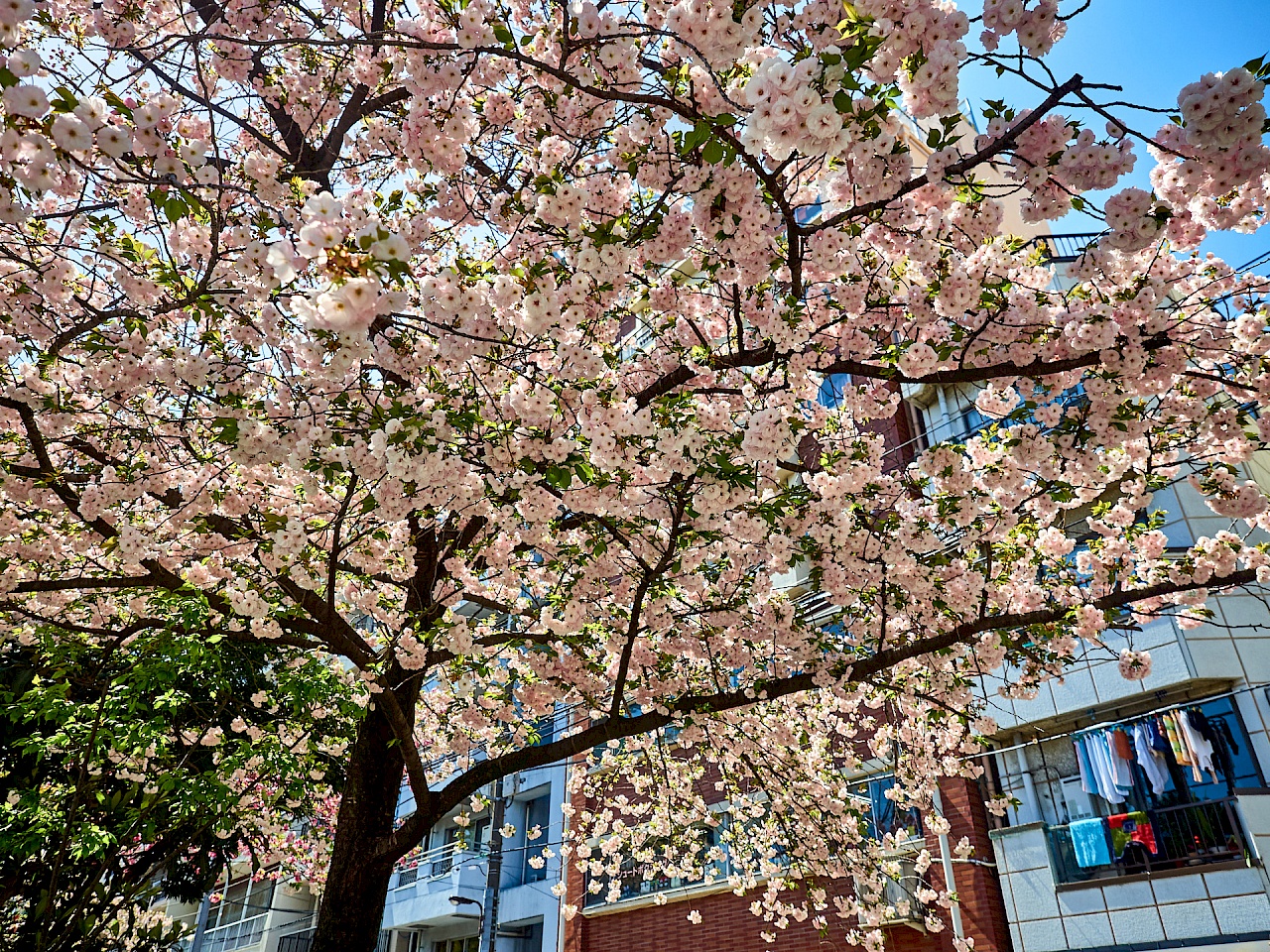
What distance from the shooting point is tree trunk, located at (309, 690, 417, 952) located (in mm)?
6020

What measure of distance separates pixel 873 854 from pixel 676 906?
672 cm

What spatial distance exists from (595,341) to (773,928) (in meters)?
10.4

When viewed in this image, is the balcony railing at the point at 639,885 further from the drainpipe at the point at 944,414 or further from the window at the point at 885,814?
the drainpipe at the point at 944,414

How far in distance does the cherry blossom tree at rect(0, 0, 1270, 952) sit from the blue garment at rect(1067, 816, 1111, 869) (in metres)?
3.04

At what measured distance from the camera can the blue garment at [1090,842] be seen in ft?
31.0

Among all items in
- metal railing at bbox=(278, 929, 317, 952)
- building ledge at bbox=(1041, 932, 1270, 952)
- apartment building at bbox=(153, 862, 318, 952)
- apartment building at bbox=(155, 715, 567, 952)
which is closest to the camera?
building ledge at bbox=(1041, 932, 1270, 952)

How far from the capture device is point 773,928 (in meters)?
12.3

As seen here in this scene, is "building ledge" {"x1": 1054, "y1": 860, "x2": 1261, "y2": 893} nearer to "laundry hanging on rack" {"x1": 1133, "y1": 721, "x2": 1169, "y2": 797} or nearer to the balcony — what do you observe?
"laundry hanging on rack" {"x1": 1133, "y1": 721, "x2": 1169, "y2": 797}

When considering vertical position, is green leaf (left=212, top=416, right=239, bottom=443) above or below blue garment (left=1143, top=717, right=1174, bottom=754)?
below

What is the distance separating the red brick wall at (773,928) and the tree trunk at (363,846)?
481cm

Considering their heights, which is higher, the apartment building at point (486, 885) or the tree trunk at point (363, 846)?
the apartment building at point (486, 885)

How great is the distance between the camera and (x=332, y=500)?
6961 millimetres

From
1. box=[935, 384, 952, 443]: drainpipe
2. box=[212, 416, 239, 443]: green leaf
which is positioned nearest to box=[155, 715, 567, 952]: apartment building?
box=[935, 384, 952, 443]: drainpipe

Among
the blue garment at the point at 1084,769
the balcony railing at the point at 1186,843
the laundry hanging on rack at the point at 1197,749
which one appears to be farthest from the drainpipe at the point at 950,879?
the laundry hanging on rack at the point at 1197,749
